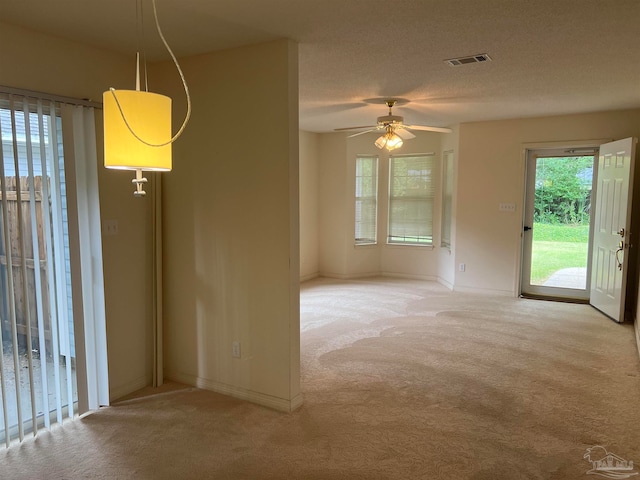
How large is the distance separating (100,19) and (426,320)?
4233 mm

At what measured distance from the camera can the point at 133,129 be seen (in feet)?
5.54

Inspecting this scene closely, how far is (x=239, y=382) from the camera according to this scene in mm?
3291

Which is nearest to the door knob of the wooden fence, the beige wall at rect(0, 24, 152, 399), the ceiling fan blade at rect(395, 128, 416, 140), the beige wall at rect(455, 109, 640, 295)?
the beige wall at rect(455, 109, 640, 295)

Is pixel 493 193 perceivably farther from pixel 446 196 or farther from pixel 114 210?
pixel 114 210

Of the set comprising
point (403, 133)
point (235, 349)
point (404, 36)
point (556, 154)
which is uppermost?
point (404, 36)

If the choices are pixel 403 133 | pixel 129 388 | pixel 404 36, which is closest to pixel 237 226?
pixel 129 388

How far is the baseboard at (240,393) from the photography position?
3.11 meters

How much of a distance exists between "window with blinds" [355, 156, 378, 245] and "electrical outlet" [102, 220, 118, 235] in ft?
16.4

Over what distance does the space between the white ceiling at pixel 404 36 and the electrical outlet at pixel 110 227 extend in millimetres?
1187

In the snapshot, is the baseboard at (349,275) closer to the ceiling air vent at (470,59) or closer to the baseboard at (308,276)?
the baseboard at (308,276)

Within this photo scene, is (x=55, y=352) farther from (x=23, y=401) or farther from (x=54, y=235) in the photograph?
(x=54, y=235)

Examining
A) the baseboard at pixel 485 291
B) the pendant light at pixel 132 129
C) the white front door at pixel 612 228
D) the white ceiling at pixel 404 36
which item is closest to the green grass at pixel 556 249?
the white front door at pixel 612 228

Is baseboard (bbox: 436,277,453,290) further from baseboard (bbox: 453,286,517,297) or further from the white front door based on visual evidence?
the white front door

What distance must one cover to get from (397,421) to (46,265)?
2.44m
